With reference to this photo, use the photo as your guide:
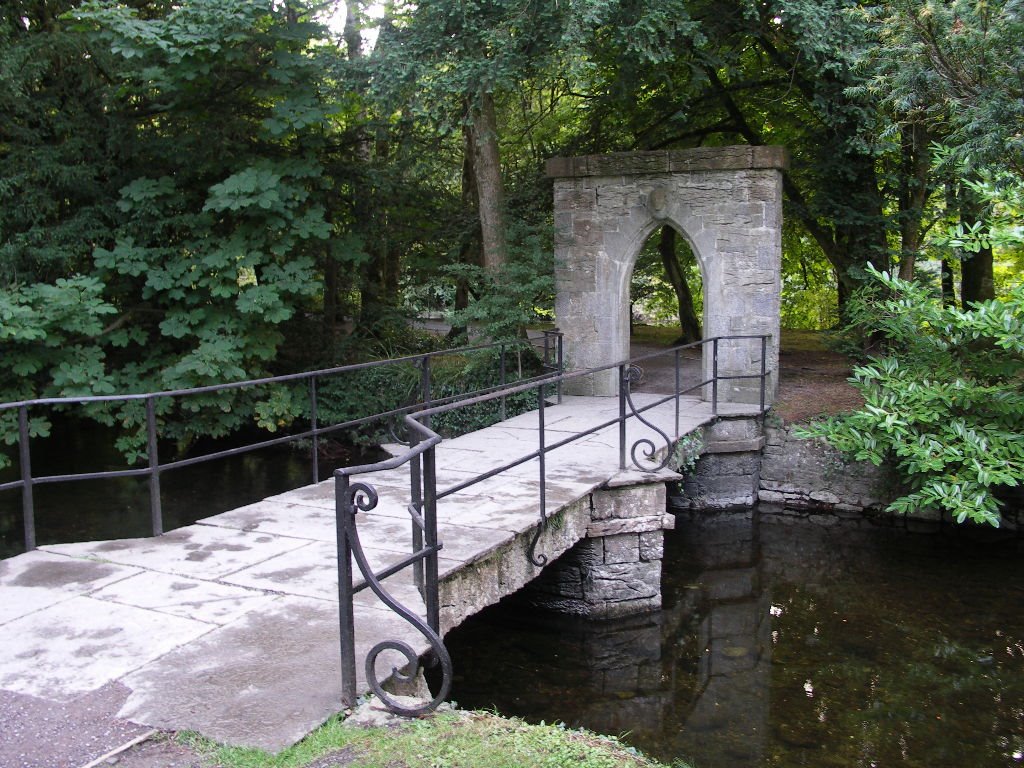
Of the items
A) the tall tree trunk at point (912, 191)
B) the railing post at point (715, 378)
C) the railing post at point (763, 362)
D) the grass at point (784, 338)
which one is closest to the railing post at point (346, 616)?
the railing post at point (715, 378)

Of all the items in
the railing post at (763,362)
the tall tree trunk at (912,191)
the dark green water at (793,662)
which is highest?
the tall tree trunk at (912,191)

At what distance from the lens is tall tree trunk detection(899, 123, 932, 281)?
10203 millimetres

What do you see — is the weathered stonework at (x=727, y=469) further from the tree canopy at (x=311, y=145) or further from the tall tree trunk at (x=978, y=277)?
the tall tree trunk at (x=978, y=277)

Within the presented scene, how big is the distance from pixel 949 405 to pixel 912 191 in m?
4.10

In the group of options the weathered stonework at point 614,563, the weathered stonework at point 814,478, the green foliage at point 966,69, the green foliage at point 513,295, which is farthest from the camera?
the green foliage at point 513,295

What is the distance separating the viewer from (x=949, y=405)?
7.50 metres

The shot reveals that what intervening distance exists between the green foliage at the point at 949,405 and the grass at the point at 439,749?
508cm

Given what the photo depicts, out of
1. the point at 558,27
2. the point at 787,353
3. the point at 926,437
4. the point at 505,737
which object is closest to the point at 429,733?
the point at 505,737

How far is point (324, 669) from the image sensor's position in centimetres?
350

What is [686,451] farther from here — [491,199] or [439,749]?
[439,749]

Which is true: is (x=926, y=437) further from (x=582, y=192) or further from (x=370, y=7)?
(x=370, y=7)

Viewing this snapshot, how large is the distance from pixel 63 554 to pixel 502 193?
7692mm

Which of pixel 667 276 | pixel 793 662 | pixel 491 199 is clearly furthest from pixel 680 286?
pixel 793 662

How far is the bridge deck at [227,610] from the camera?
3.26 metres
